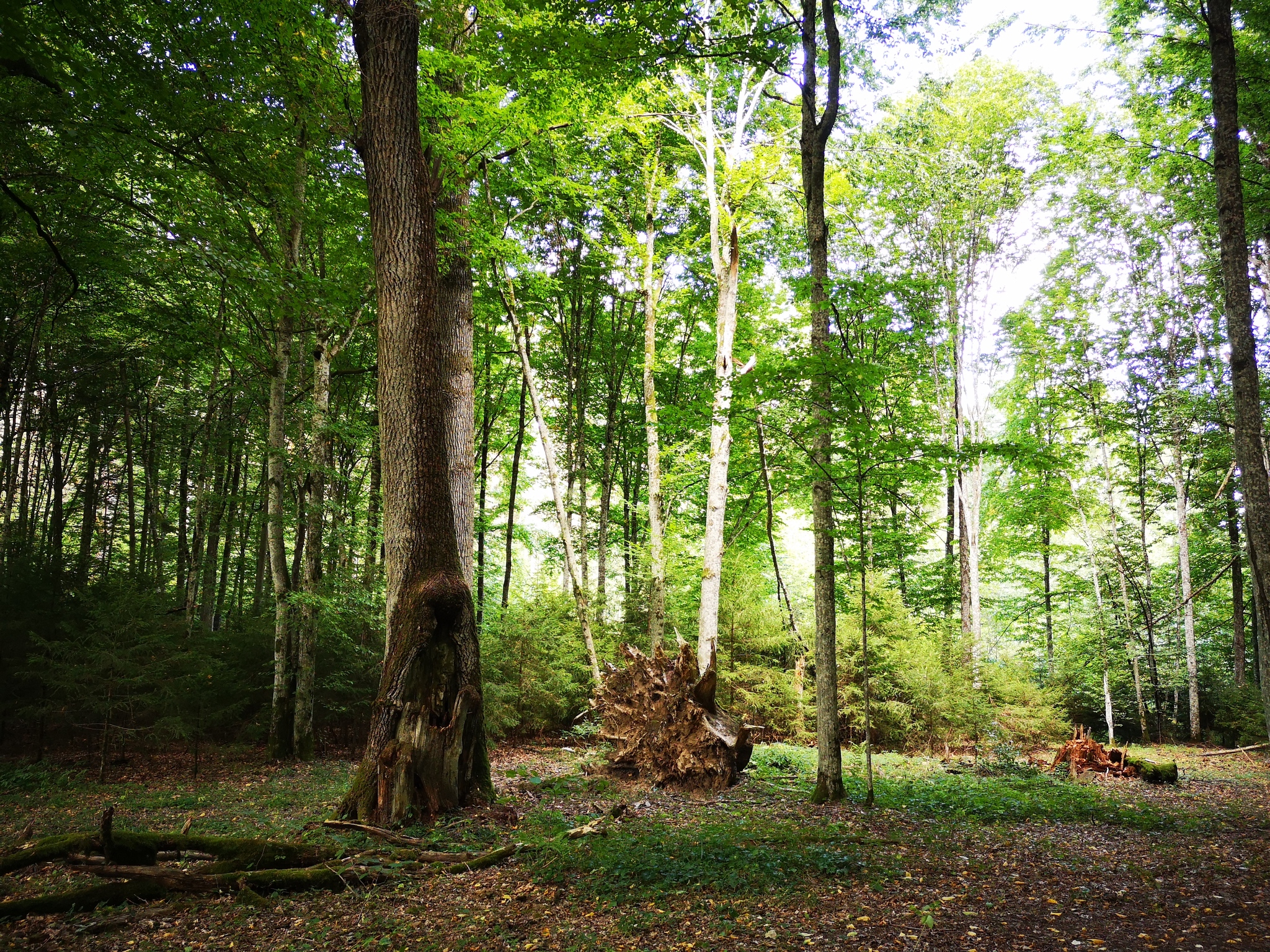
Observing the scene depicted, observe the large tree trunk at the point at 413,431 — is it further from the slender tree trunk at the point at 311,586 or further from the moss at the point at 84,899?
the slender tree trunk at the point at 311,586

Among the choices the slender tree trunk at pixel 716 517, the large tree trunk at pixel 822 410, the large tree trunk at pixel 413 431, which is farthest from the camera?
the slender tree trunk at pixel 716 517

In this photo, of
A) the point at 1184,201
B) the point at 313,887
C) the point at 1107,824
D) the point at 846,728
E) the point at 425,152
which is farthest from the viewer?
the point at 846,728

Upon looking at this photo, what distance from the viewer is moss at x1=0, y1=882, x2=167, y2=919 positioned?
328 cm

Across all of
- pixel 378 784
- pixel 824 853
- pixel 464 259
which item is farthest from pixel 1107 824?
pixel 464 259

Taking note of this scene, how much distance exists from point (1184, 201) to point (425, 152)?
1337 cm

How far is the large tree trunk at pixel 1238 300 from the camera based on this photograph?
5.86m

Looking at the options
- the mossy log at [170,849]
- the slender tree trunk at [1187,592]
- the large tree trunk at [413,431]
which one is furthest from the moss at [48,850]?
the slender tree trunk at [1187,592]

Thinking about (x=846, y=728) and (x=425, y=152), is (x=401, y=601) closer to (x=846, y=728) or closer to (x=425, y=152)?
(x=425, y=152)

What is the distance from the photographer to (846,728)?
13.0 metres

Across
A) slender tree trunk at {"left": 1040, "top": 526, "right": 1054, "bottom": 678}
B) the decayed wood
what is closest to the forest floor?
the decayed wood

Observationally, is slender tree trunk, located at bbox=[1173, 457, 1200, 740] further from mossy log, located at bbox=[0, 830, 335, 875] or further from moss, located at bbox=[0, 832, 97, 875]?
moss, located at bbox=[0, 832, 97, 875]

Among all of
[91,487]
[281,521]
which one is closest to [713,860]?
[281,521]

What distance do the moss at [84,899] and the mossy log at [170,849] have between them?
0.26m

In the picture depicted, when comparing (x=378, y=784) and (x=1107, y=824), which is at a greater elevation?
(x=378, y=784)
